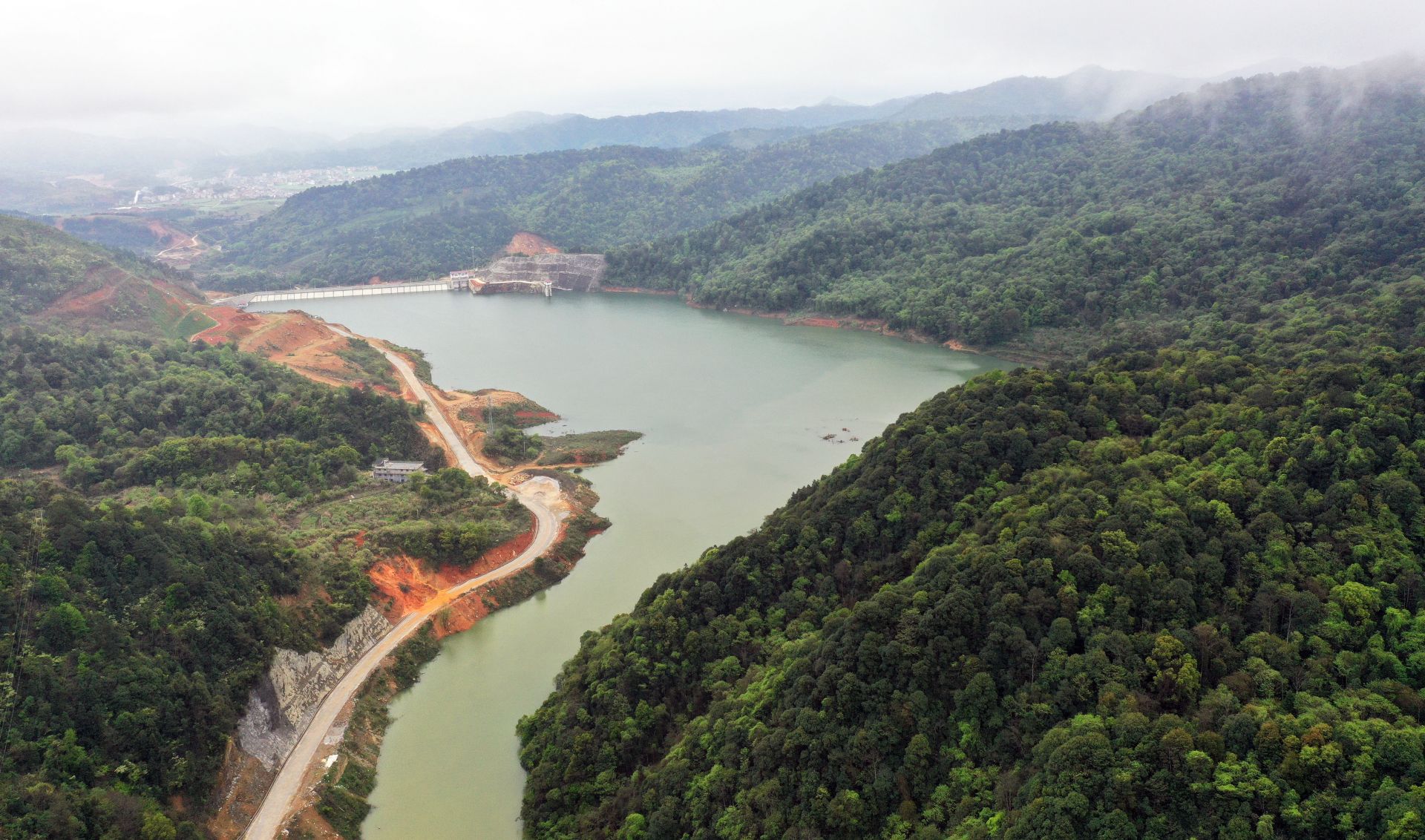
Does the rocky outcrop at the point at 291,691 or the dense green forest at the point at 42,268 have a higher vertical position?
the dense green forest at the point at 42,268

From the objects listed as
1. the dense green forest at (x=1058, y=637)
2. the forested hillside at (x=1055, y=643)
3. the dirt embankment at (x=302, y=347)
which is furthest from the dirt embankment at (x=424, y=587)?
the dirt embankment at (x=302, y=347)

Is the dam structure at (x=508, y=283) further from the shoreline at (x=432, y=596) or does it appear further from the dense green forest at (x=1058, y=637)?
the dense green forest at (x=1058, y=637)

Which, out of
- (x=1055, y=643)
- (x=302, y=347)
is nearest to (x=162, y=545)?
(x=1055, y=643)

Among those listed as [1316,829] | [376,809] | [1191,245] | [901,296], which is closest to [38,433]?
[376,809]

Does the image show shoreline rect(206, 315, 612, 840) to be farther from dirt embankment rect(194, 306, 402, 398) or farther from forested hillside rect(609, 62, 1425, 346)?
forested hillside rect(609, 62, 1425, 346)

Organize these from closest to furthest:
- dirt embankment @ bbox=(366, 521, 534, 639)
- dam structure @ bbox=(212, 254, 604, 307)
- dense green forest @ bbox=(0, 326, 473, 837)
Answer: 1. dense green forest @ bbox=(0, 326, 473, 837)
2. dirt embankment @ bbox=(366, 521, 534, 639)
3. dam structure @ bbox=(212, 254, 604, 307)

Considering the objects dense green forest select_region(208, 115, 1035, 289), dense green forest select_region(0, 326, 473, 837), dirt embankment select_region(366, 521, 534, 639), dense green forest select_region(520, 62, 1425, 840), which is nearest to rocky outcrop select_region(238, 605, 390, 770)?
dense green forest select_region(0, 326, 473, 837)

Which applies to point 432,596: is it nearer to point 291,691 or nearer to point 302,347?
point 291,691
